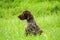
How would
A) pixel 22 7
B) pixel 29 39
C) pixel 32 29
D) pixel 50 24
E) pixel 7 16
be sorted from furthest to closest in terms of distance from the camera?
pixel 22 7 → pixel 7 16 → pixel 50 24 → pixel 32 29 → pixel 29 39

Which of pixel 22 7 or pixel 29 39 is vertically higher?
pixel 29 39

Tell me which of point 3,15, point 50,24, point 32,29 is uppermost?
point 32,29

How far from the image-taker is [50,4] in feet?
59.2

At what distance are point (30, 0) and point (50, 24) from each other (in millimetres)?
7521

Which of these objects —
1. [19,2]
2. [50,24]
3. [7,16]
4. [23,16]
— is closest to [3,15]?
[7,16]

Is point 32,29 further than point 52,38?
Yes

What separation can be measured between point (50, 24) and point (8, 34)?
3.22 m

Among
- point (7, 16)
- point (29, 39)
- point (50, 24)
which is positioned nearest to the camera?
point (29, 39)

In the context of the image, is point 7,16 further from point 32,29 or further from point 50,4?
point 32,29

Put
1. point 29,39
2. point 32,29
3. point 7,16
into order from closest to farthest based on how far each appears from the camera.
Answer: point 29,39 → point 32,29 → point 7,16

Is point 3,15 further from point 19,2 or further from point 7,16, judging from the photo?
point 19,2

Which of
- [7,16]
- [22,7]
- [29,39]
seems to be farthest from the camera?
[22,7]

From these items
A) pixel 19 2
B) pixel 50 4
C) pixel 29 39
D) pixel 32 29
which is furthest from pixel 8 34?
pixel 19 2

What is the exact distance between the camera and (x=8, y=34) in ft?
29.7
